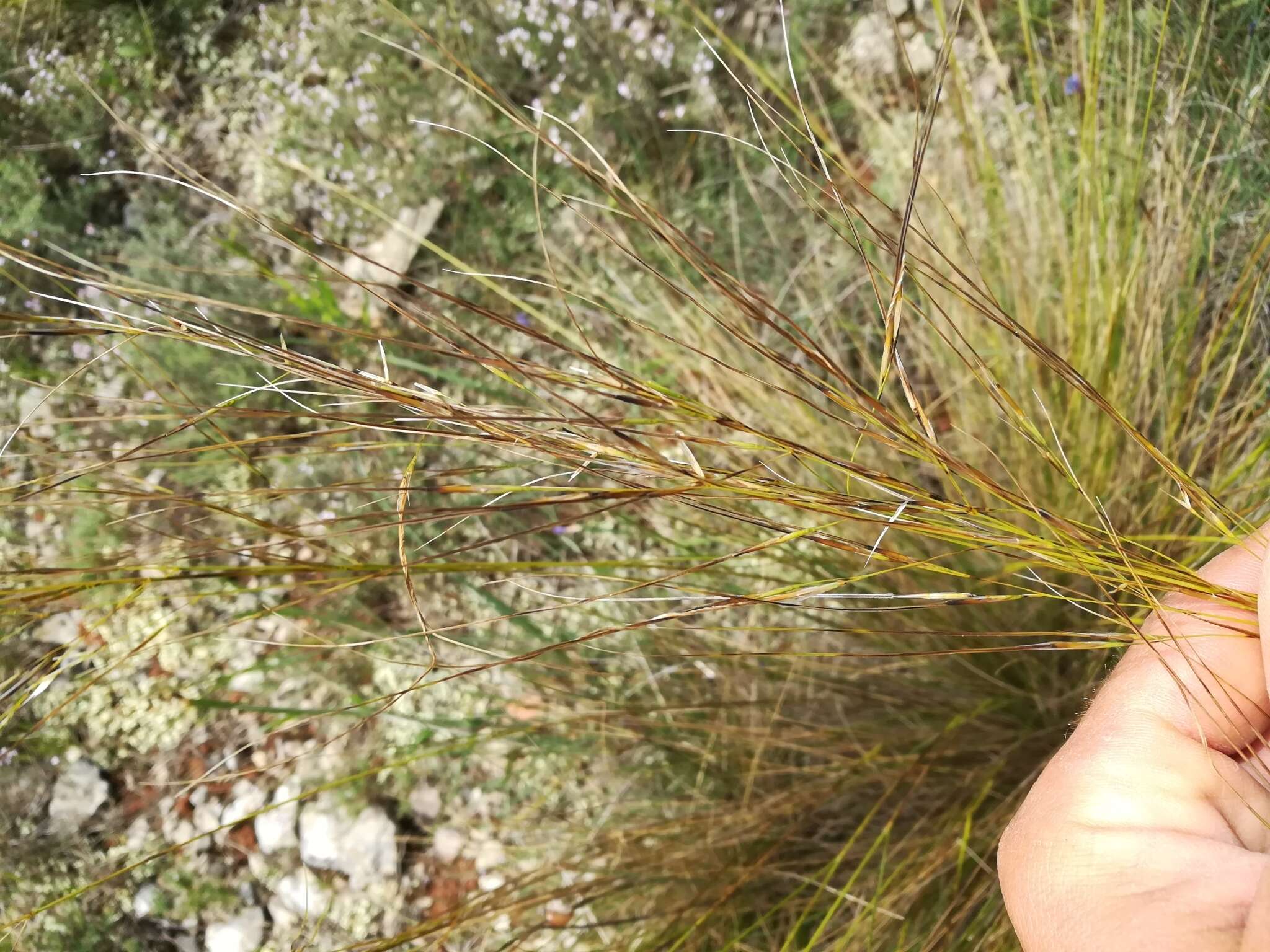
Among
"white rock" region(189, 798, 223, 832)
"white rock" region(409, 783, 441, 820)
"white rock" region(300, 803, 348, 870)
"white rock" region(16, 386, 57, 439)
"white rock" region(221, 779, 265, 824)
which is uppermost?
"white rock" region(16, 386, 57, 439)

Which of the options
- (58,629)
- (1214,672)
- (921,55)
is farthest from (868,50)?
(58,629)

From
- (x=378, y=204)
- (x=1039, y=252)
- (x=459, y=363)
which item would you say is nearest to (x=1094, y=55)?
(x=1039, y=252)

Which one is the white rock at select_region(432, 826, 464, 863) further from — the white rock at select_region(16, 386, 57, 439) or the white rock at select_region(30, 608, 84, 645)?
the white rock at select_region(16, 386, 57, 439)

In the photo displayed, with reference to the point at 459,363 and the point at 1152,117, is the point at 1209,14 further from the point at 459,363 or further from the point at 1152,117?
the point at 459,363

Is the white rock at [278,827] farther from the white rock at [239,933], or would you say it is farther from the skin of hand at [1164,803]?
the skin of hand at [1164,803]

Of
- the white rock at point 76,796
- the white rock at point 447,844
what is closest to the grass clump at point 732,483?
the white rock at point 447,844

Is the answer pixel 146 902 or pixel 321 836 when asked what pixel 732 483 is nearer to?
pixel 321 836

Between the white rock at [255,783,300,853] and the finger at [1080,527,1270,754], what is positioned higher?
the finger at [1080,527,1270,754]

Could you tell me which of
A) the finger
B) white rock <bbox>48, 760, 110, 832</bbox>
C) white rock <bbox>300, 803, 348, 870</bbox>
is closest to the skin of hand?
the finger
